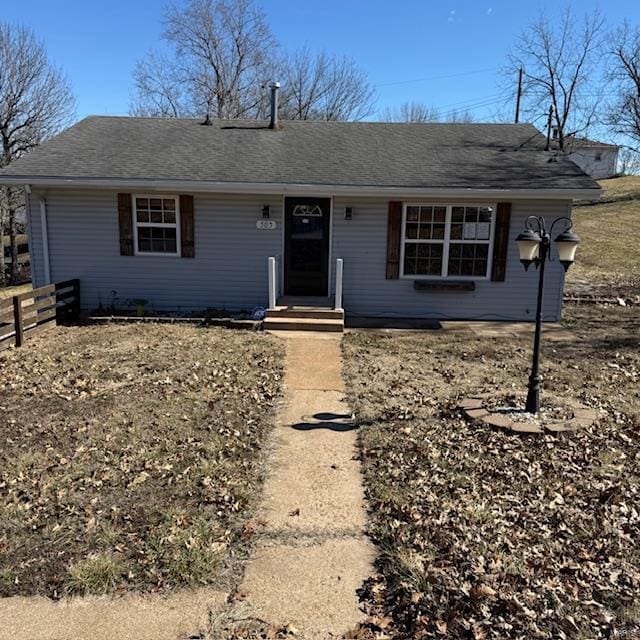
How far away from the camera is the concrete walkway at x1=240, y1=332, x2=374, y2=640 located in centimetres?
296

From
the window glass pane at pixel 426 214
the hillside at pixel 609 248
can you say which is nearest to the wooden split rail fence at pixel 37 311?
the window glass pane at pixel 426 214

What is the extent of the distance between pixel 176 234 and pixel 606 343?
7.66 metres

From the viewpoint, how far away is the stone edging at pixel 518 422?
205 inches

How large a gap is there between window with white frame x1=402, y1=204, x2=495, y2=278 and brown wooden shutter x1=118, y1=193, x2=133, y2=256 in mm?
5048

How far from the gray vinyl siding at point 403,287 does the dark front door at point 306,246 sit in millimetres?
274

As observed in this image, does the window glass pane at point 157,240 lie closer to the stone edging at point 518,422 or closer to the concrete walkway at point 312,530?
the concrete walkway at point 312,530

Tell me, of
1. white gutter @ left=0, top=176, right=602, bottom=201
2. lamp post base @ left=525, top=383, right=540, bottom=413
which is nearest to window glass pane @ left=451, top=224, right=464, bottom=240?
white gutter @ left=0, top=176, right=602, bottom=201

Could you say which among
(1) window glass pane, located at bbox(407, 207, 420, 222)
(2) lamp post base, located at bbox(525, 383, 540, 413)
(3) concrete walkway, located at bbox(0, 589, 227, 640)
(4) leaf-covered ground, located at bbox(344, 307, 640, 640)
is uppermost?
(1) window glass pane, located at bbox(407, 207, 420, 222)

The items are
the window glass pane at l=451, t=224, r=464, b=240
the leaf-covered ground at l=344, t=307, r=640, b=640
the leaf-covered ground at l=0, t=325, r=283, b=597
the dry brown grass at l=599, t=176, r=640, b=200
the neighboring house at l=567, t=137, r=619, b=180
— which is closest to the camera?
the leaf-covered ground at l=344, t=307, r=640, b=640

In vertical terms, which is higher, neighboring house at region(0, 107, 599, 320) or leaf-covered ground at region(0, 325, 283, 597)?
Answer: neighboring house at region(0, 107, 599, 320)

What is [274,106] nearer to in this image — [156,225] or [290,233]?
[290,233]

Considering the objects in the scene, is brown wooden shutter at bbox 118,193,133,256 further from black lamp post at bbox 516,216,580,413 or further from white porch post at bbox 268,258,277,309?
black lamp post at bbox 516,216,580,413

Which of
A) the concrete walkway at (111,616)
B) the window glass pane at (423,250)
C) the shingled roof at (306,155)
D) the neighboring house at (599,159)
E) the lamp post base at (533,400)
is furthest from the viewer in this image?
the neighboring house at (599,159)

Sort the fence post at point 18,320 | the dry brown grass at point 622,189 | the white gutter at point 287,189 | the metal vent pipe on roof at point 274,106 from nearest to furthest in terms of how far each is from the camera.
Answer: the fence post at point 18,320 → the white gutter at point 287,189 → the metal vent pipe on roof at point 274,106 → the dry brown grass at point 622,189
